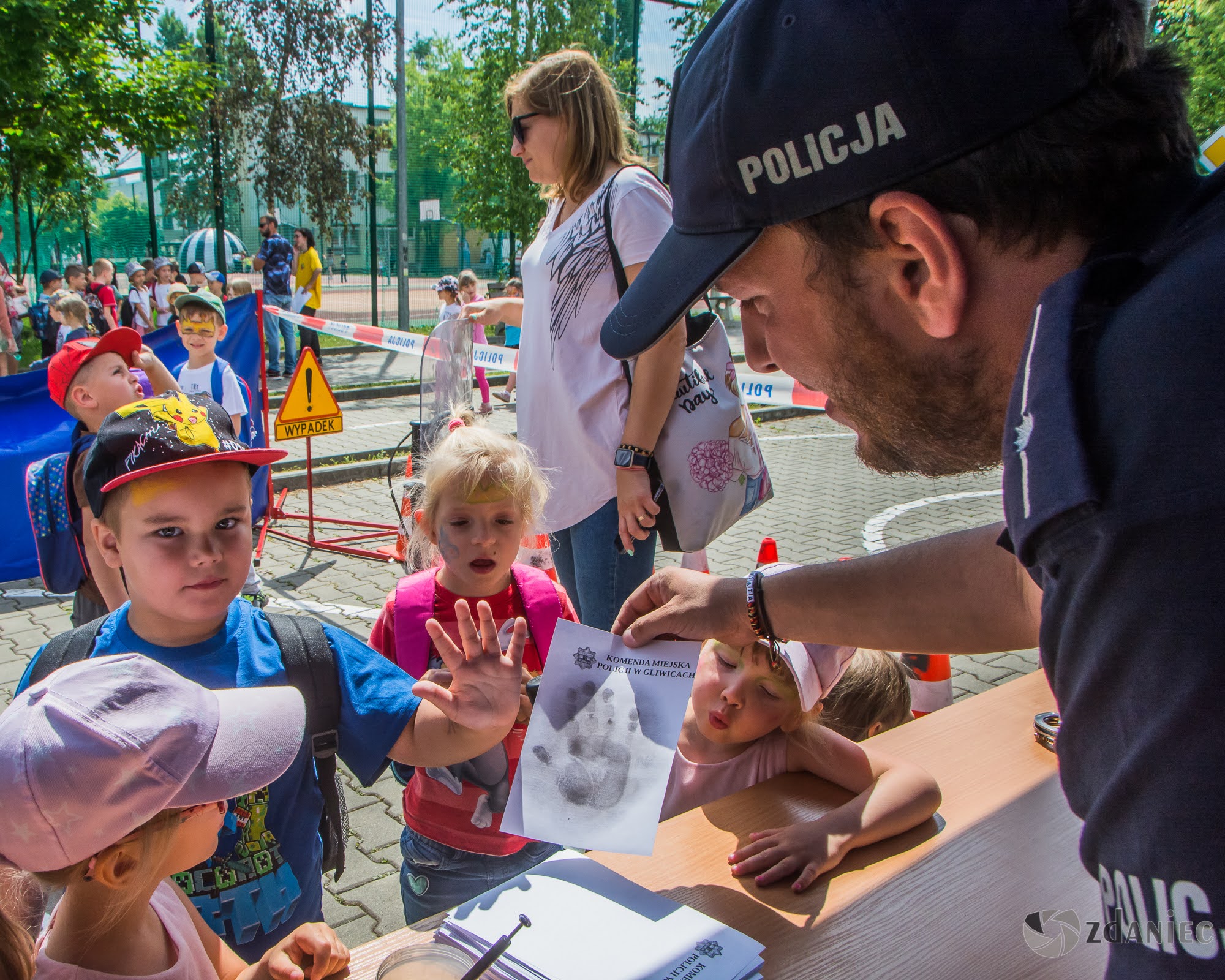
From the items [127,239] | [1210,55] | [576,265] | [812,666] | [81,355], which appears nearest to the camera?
[812,666]

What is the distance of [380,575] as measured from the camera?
5.76m

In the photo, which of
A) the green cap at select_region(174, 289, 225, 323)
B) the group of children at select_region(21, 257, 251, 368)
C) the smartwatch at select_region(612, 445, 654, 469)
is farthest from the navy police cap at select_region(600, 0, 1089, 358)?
the group of children at select_region(21, 257, 251, 368)

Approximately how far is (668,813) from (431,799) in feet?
1.83

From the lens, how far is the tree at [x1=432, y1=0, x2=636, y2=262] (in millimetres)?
15531

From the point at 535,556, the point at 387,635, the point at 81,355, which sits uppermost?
the point at 81,355

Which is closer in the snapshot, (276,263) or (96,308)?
(276,263)

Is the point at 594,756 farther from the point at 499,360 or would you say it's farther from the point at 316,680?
the point at 499,360

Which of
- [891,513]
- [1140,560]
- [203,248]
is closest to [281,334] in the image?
[203,248]

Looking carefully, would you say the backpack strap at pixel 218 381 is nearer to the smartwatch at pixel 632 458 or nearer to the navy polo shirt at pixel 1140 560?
the smartwatch at pixel 632 458

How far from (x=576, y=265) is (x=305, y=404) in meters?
4.01

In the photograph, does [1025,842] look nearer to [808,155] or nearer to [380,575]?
[808,155]

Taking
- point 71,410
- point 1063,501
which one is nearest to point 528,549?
point 71,410

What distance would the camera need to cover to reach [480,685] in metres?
1.59

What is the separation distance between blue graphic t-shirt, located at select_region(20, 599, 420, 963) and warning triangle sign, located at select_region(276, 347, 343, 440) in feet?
14.6
